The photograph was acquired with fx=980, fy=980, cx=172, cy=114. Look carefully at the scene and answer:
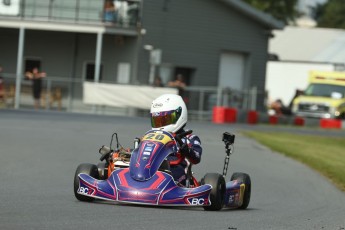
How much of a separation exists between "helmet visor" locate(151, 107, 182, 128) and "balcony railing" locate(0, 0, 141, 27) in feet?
94.1

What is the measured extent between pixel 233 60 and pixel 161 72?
448 centimetres

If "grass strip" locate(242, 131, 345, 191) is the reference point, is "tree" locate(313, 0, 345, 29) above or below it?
above

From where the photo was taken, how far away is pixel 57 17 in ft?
129

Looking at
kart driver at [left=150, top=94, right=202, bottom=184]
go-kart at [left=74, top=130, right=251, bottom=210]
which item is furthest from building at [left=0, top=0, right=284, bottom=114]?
go-kart at [left=74, top=130, right=251, bottom=210]

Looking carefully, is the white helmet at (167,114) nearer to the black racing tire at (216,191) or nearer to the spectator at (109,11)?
the black racing tire at (216,191)

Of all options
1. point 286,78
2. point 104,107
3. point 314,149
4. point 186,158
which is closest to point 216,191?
point 186,158

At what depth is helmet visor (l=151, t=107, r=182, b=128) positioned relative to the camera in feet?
35.0

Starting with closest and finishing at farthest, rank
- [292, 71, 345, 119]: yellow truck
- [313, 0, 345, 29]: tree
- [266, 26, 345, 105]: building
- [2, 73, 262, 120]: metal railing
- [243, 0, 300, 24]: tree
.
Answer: [2, 73, 262, 120]: metal railing → [292, 71, 345, 119]: yellow truck → [266, 26, 345, 105]: building → [243, 0, 300, 24]: tree → [313, 0, 345, 29]: tree

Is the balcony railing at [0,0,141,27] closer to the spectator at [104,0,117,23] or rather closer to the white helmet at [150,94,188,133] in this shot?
the spectator at [104,0,117,23]

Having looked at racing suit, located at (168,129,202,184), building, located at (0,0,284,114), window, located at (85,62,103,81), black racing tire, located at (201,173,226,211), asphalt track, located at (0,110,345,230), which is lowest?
asphalt track, located at (0,110,345,230)

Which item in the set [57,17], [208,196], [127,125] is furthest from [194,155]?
[57,17]

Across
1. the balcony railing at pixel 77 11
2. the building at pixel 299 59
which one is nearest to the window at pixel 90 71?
the balcony railing at pixel 77 11

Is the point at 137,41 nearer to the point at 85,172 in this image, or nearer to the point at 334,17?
the point at 85,172

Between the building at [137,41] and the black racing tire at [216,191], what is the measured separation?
2757 cm
